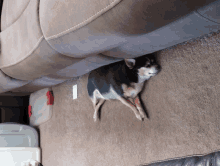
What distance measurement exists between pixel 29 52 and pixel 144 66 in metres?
0.55

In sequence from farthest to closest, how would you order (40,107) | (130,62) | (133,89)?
1. (40,107)
2. (133,89)
3. (130,62)

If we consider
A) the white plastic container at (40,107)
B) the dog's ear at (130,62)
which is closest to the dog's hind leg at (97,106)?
the dog's ear at (130,62)

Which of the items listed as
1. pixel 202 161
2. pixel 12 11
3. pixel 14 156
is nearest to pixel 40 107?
pixel 14 156

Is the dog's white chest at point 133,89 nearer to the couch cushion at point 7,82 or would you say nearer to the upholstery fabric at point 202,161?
the upholstery fabric at point 202,161

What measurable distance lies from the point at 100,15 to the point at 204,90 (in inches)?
24.7

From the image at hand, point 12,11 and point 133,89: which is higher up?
point 12,11

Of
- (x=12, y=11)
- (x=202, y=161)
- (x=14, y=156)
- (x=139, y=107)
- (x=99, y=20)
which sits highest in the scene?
(x=12, y=11)

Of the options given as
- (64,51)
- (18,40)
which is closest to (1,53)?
(18,40)

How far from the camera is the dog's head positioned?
101 centimetres

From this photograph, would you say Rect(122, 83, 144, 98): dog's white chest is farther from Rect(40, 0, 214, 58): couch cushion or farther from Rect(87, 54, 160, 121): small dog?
Rect(40, 0, 214, 58): couch cushion

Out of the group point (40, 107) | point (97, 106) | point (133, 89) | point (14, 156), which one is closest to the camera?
point (133, 89)

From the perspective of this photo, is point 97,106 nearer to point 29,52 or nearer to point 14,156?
point 29,52

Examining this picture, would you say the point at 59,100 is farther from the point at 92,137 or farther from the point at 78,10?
the point at 78,10

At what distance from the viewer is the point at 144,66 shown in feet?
3.34
